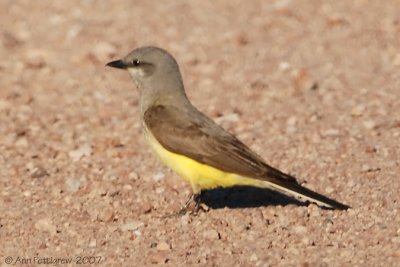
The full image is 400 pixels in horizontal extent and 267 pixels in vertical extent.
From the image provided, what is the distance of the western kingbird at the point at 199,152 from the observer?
1011 cm

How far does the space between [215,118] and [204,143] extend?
108 inches

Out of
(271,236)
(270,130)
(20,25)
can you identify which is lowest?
(20,25)

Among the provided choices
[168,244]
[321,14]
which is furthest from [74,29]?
[168,244]

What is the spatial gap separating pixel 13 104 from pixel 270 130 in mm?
3125

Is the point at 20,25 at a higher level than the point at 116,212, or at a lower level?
lower

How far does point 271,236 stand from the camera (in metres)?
9.79

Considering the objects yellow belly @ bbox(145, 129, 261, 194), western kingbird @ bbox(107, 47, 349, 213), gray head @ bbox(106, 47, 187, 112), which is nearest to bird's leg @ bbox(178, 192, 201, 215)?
western kingbird @ bbox(107, 47, 349, 213)

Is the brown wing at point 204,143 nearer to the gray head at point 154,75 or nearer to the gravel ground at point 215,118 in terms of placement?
the gray head at point 154,75

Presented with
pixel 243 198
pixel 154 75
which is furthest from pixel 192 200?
pixel 154 75

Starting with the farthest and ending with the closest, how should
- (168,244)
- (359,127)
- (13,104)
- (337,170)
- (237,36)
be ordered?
(237,36) → (13,104) → (359,127) → (337,170) → (168,244)

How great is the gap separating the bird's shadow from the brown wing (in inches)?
24.7

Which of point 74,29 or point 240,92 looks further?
point 74,29

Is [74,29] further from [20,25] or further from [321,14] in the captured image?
[321,14]

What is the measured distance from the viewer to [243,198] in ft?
36.5
